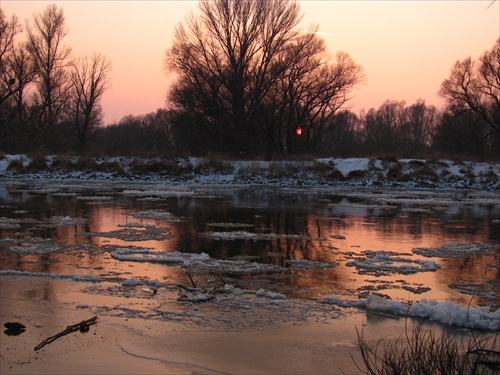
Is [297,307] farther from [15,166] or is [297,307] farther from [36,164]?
[15,166]

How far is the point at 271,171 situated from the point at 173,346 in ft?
108

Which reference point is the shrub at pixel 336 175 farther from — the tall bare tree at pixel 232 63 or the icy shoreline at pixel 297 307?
the icy shoreline at pixel 297 307

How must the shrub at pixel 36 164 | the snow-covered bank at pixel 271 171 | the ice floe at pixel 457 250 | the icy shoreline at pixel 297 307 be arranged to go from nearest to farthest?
1. the icy shoreline at pixel 297 307
2. the ice floe at pixel 457 250
3. the snow-covered bank at pixel 271 171
4. the shrub at pixel 36 164

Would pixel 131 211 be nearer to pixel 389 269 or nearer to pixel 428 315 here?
pixel 389 269

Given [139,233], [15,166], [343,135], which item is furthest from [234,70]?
[343,135]

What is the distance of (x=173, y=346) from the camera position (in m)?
5.86

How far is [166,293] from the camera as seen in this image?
7.93m

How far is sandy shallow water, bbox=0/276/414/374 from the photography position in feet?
17.4

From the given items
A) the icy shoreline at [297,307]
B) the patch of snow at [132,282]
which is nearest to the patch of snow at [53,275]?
the icy shoreline at [297,307]

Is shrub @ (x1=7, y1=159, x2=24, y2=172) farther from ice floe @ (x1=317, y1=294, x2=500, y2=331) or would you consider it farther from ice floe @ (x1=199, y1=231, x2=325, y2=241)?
ice floe @ (x1=317, y1=294, x2=500, y2=331)

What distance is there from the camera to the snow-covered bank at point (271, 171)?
35969 mm

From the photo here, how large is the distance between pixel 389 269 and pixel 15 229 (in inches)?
362

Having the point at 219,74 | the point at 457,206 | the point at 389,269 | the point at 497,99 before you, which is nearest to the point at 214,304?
the point at 389,269

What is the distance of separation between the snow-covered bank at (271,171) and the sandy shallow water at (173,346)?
99.4 feet
